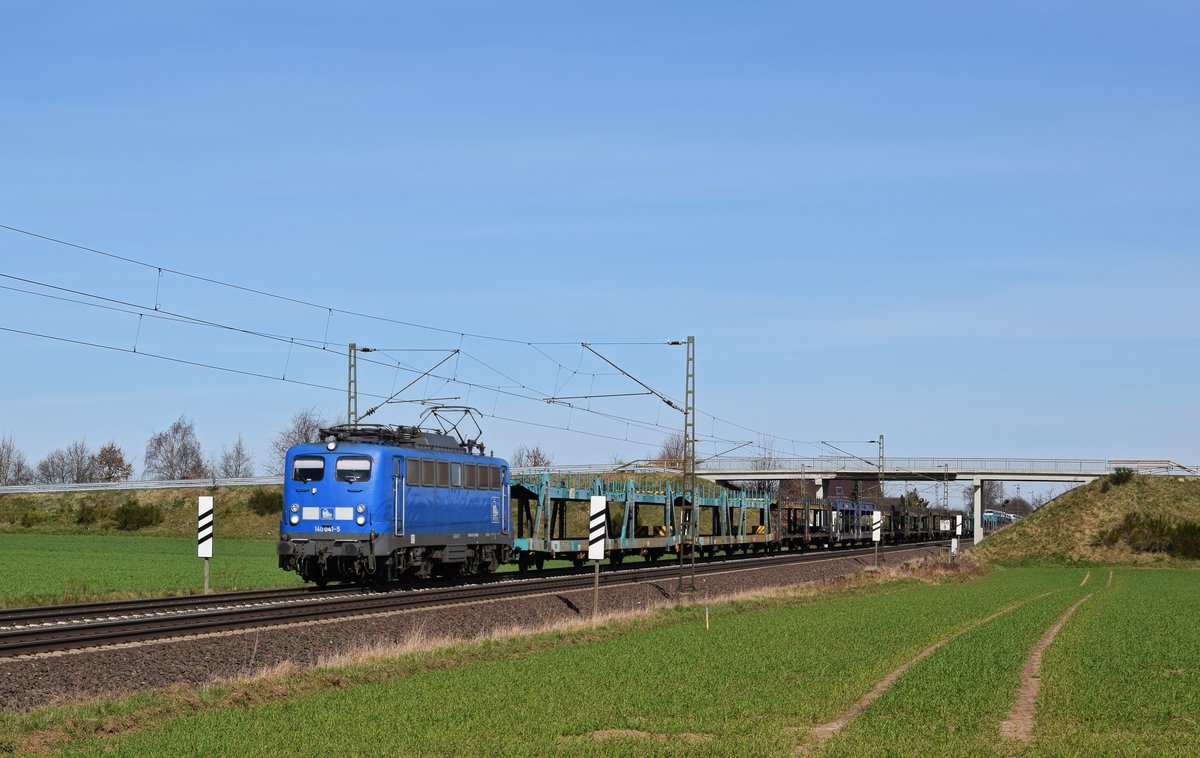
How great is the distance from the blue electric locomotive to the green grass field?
4.40 meters

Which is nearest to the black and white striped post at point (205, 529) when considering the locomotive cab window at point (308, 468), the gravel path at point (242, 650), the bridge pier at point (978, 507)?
the locomotive cab window at point (308, 468)

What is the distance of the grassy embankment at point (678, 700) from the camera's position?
15062 millimetres

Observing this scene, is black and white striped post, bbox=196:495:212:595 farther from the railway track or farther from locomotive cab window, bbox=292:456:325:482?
locomotive cab window, bbox=292:456:325:482

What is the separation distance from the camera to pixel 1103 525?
306ft

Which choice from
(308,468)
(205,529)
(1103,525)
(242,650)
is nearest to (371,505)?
(308,468)

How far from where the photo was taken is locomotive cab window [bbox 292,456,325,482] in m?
39.1

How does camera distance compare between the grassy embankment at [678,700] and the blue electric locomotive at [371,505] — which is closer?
the grassy embankment at [678,700]

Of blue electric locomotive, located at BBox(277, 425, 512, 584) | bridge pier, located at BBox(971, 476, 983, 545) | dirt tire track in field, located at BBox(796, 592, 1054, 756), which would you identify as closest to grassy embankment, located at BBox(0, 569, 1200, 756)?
dirt tire track in field, located at BBox(796, 592, 1054, 756)

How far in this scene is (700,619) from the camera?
3441 centimetres

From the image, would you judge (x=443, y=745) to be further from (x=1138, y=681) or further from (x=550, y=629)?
(x=550, y=629)

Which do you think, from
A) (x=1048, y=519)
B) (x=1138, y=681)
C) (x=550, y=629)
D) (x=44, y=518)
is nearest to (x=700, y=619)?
(x=550, y=629)

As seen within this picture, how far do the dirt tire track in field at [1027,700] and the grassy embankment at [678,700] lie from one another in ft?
0.67

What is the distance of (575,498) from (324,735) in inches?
1576

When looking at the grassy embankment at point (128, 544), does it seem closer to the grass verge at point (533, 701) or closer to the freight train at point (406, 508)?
the freight train at point (406, 508)
